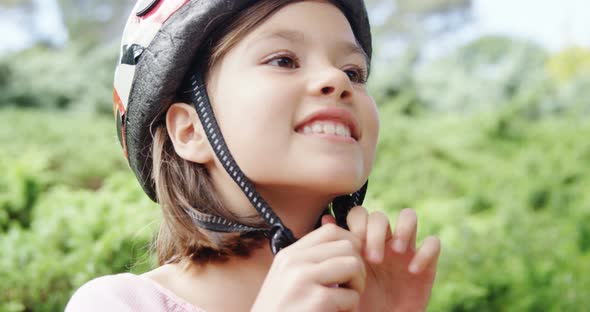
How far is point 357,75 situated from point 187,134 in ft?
1.70

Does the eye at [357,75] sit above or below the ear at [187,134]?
above

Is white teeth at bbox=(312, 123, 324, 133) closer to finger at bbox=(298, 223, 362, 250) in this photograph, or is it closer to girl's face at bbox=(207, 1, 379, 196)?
girl's face at bbox=(207, 1, 379, 196)

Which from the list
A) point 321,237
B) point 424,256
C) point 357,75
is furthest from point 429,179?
point 321,237

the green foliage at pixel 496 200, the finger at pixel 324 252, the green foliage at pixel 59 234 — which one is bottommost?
the green foliage at pixel 496 200

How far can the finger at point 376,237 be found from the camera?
160 centimetres

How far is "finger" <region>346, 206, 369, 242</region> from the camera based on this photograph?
1662mm

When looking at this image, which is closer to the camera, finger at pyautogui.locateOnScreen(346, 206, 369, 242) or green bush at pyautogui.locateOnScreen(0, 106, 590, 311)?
finger at pyautogui.locateOnScreen(346, 206, 369, 242)

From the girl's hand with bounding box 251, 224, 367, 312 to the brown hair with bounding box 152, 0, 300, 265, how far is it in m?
0.30

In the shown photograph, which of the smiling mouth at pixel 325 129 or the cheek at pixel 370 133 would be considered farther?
the cheek at pixel 370 133

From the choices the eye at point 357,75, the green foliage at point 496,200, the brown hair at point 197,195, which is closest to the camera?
the brown hair at point 197,195

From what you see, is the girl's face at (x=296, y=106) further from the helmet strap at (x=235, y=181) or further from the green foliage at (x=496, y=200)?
the green foliage at (x=496, y=200)

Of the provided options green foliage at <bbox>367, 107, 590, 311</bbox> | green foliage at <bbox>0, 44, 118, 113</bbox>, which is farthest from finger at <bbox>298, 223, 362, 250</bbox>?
green foliage at <bbox>0, 44, 118, 113</bbox>

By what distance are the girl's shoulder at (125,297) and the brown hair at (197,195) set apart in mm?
142

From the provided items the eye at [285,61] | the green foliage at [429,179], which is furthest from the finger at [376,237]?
the green foliage at [429,179]
